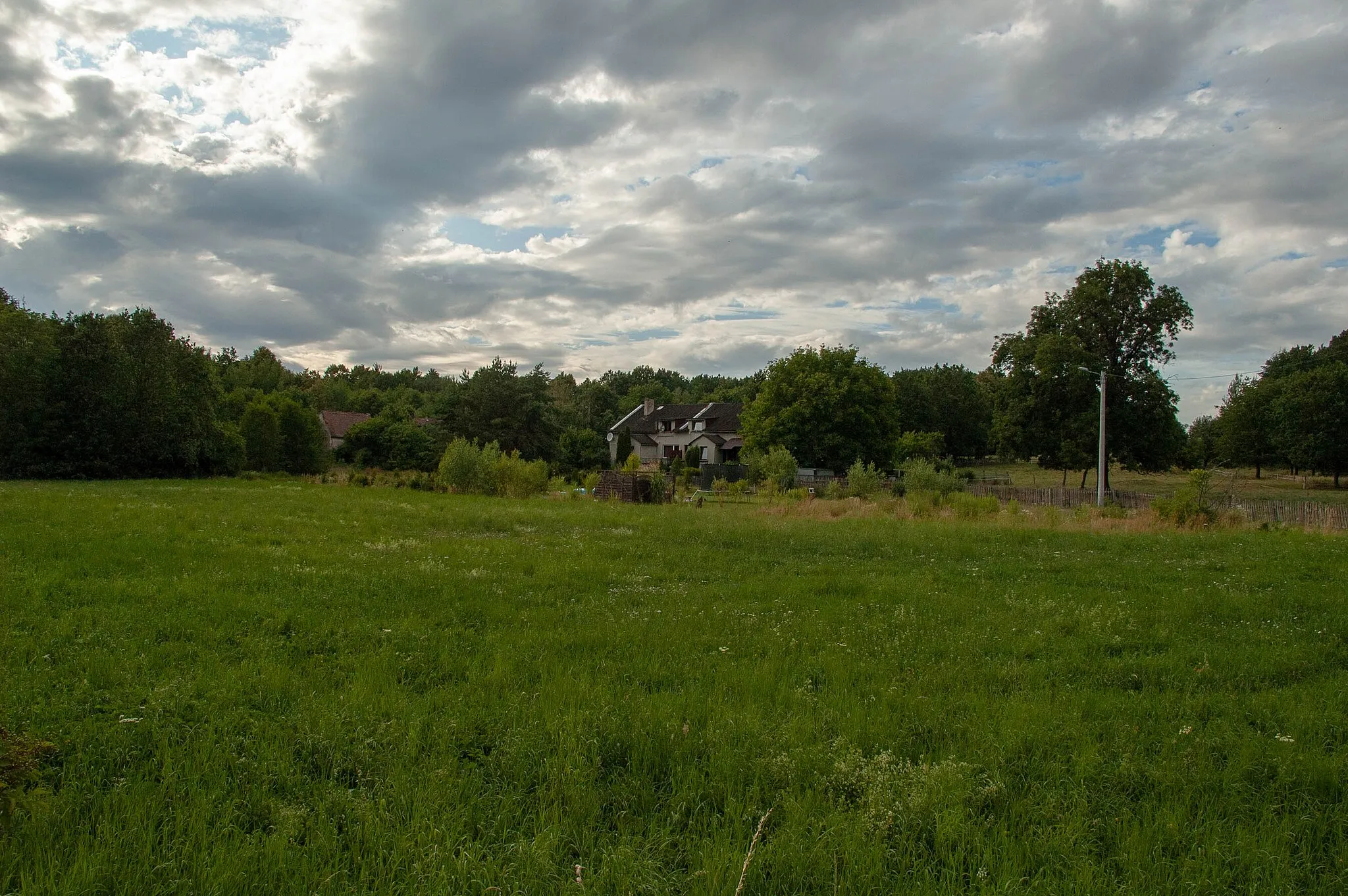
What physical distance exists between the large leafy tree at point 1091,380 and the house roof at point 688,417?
34171 mm

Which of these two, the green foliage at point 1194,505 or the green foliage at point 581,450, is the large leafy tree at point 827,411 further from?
the green foliage at point 1194,505

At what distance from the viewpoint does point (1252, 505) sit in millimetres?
26516

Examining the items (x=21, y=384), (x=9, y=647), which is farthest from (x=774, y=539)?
(x=21, y=384)

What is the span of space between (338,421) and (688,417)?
42.9 metres

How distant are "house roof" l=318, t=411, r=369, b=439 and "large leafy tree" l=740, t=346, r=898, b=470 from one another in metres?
52.0

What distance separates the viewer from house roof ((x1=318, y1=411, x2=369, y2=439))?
8469 centimetres

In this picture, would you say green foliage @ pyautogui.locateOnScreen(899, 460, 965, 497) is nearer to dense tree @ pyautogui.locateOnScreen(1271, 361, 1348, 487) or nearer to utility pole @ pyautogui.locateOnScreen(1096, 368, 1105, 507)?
utility pole @ pyautogui.locateOnScreen(1096, 368, 1105, 507)

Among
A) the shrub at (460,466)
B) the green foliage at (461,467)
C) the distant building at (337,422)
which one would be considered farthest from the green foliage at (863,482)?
the distant building at (337,422)

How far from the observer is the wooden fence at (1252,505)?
937 inches

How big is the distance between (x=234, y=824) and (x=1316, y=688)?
867 centimetres

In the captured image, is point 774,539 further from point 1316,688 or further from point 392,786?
point 392,786

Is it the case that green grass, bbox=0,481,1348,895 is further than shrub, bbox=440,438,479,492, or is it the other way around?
shrub, bbox=440,438,479,492

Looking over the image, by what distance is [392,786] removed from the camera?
13.8 feet

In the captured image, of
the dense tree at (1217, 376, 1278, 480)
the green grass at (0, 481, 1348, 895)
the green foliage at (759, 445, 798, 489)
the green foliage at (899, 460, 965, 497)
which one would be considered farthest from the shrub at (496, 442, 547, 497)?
the dense tree at (1217, 376, 1278, 480)
